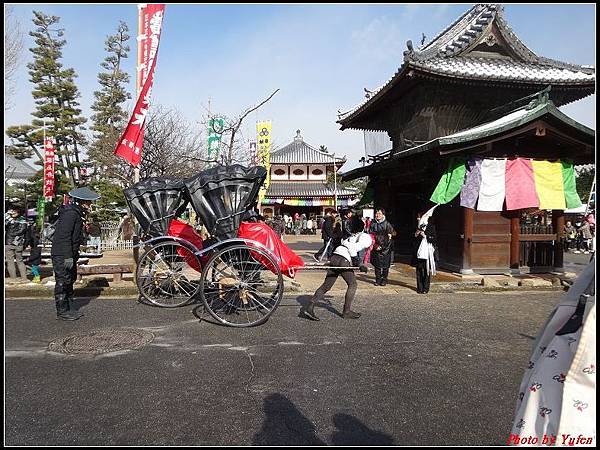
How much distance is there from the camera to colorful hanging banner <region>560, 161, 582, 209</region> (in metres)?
11.0

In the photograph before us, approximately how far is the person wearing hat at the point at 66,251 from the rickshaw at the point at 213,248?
3.13 ft

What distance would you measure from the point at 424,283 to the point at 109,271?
6928 mm

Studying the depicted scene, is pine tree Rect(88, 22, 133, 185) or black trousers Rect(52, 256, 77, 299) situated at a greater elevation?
pine tree Rect(88, 22, 133, 185)

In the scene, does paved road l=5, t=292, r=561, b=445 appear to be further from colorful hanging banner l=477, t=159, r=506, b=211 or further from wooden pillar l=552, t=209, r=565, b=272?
wooden pillar l=552, t=209, r=565, b=272

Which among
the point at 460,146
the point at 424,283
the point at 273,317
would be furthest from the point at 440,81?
the point at 273,317

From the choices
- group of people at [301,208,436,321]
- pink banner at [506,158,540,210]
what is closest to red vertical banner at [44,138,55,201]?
group of people at [301,208,436,321]

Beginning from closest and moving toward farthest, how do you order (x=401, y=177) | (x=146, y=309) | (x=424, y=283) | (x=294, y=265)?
(x=294, y=265)
(x=146, y=309)
(x=424, y=283)
(x=401, y=177)

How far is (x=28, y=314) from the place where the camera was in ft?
22.5

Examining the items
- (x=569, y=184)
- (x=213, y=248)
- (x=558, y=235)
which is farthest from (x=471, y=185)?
(x=213, y=248)

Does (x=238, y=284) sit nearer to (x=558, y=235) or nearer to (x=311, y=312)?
(x=311, y=312)

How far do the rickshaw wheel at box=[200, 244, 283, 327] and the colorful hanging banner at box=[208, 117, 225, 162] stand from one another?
740 cm

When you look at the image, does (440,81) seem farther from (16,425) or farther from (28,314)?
(16,425)

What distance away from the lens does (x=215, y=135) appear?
13.9 m

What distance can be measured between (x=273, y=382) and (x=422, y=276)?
18.0 feet
